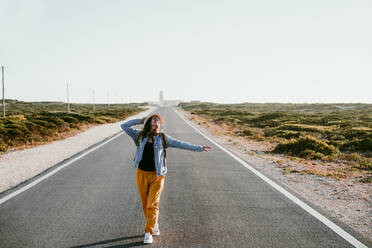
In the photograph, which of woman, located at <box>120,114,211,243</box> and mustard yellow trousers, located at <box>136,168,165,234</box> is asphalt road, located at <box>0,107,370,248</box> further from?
woman, located at <box>120,114,211,243</box>

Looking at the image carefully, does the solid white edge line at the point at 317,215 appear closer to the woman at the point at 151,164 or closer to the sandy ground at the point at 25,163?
the woman at the point at 151,164

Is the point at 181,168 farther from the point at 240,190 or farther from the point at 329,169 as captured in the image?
the point at 329,169

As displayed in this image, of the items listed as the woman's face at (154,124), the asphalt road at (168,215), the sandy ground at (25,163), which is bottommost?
the sandy ground at (25,163)

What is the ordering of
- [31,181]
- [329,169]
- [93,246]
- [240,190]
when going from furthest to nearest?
[329,169], [31,181], [240,190], [93,246]

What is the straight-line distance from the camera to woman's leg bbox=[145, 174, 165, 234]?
164 inches

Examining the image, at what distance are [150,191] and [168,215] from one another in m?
1.07

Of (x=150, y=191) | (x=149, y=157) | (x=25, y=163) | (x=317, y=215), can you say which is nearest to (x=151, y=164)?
(x=149, y=157)

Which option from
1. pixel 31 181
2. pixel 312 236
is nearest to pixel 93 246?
pixel 312 236

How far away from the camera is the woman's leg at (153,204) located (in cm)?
417

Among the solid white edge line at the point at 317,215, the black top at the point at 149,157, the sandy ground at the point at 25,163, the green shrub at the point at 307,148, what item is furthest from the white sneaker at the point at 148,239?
the green shrub at the point at 307,148

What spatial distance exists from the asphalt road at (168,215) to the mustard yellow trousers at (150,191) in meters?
0.34

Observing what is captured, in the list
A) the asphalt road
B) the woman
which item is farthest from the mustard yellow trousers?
the asphalt road

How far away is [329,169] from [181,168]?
186 inches

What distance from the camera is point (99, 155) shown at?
11.7 meters
